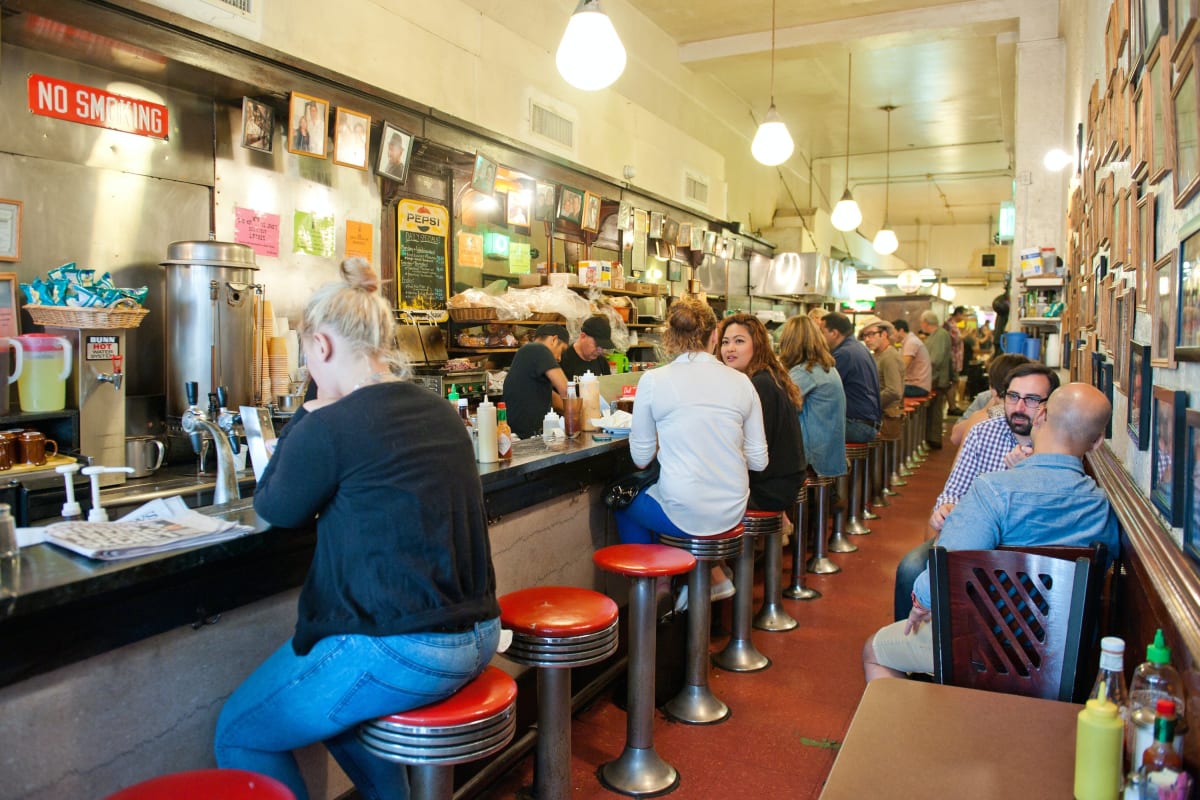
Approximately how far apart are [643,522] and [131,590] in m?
2.21

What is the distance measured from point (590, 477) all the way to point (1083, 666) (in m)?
2.09

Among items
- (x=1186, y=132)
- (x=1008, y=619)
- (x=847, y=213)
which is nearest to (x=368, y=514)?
(x=1008, y=619)

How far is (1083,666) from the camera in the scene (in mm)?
Answer: 2277

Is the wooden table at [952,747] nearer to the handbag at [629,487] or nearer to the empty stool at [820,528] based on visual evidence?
the handbag at [629,487]

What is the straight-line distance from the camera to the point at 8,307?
3406mm

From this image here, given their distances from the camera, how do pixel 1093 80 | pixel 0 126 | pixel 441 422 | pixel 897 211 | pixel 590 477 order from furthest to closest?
pixel 897 211
pixel 1093 80
pixel 590 477
pixel 0 126
pixel 441 422

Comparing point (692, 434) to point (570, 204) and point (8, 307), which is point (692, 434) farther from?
point (570, 204)

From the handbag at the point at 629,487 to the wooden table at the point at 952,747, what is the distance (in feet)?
6.29

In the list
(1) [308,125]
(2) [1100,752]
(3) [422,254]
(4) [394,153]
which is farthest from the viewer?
(3) [422,254]

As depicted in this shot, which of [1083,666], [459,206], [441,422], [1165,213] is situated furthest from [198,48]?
[1083,666]

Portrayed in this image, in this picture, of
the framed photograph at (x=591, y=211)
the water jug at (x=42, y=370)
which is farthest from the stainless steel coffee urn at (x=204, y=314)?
the framed photograph at (x=591, y=211)

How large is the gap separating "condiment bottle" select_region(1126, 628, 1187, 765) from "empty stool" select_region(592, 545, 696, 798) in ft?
5.69

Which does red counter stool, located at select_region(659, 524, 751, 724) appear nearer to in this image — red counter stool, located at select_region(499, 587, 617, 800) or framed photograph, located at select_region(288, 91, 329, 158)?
red counter stool, located at select_region(499, 587, 617, 800)

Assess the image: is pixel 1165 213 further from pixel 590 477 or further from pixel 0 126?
pixel 0 126
